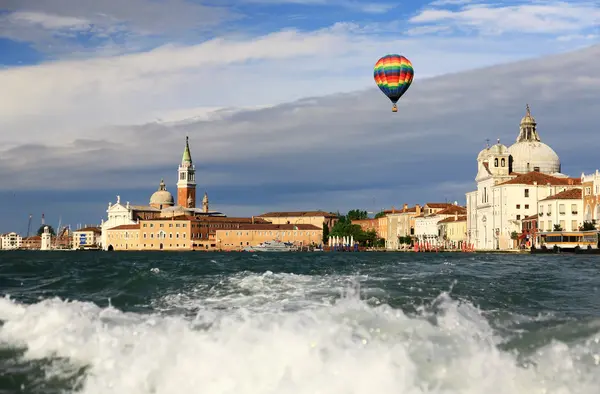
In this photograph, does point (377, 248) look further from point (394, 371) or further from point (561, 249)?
point (394, 371)

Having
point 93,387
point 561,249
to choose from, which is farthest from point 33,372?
point 561,249

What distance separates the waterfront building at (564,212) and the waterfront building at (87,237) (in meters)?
106

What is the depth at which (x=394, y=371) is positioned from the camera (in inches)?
352

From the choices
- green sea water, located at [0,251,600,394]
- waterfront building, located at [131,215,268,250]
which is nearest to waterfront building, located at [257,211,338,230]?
waterfront building, located at [131,215,268,250]

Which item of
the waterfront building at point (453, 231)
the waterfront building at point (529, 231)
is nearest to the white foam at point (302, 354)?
the waterfront building at point (529, 231)

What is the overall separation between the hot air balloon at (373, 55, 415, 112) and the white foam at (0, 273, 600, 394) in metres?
39.0

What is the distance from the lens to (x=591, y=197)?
82.0m

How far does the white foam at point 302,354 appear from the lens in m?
8.75

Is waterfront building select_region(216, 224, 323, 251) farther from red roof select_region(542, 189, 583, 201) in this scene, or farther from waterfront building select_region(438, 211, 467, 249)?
red roof select_region(542, 189, 583, 201)

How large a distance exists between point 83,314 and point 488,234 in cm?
9289

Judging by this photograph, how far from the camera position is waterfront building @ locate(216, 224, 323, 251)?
470 feet

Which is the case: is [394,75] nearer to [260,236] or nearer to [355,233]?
Result: [355,233]

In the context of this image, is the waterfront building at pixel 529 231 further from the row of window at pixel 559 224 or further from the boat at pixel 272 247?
the boat at pixel 272 247

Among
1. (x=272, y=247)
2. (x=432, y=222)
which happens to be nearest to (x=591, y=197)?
(x=432, y=222)
